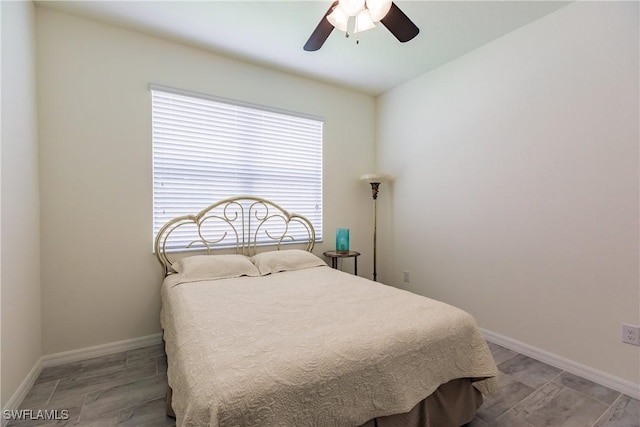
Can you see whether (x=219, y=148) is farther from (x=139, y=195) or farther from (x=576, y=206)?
(x=576, y=206)

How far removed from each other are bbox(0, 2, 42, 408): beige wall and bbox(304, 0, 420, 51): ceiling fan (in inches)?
72.2

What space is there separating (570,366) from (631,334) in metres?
0.46

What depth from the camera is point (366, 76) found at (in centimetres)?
325

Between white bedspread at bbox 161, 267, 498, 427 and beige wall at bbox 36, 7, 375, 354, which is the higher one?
beige wall at bbox 36, 7, 375, 354

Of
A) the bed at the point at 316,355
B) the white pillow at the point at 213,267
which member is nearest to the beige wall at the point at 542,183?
the bed at the point at 316,355

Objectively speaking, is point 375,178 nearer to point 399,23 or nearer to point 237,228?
point 237,228

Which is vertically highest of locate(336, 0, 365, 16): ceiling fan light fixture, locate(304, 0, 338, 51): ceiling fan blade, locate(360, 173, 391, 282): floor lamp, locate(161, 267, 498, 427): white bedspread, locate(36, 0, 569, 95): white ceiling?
locate(36, 0, 569, 95): white ceiling

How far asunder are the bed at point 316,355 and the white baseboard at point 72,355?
667 millimetres

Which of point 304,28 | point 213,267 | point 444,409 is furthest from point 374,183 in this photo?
point 444,409

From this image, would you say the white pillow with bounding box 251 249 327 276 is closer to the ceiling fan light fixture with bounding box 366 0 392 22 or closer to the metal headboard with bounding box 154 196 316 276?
the metal headboard with bounding box 154 196 316 276

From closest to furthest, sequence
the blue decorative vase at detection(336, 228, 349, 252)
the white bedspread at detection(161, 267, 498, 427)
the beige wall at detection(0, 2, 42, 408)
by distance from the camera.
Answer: the white bedspread at detection(161, 267, 498, 427), the beige wall at detection(0, 2, 42, 408), the blue decorative vase at detection(336, 228, 349, 252)

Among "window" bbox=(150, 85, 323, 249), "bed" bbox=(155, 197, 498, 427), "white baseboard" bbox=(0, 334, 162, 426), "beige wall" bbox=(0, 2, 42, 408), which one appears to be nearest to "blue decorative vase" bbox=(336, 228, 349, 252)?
"window" bbox=(150, 85, 323, 249)

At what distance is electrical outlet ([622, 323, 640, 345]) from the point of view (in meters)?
1.84

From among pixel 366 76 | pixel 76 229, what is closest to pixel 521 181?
pixel 366 76
